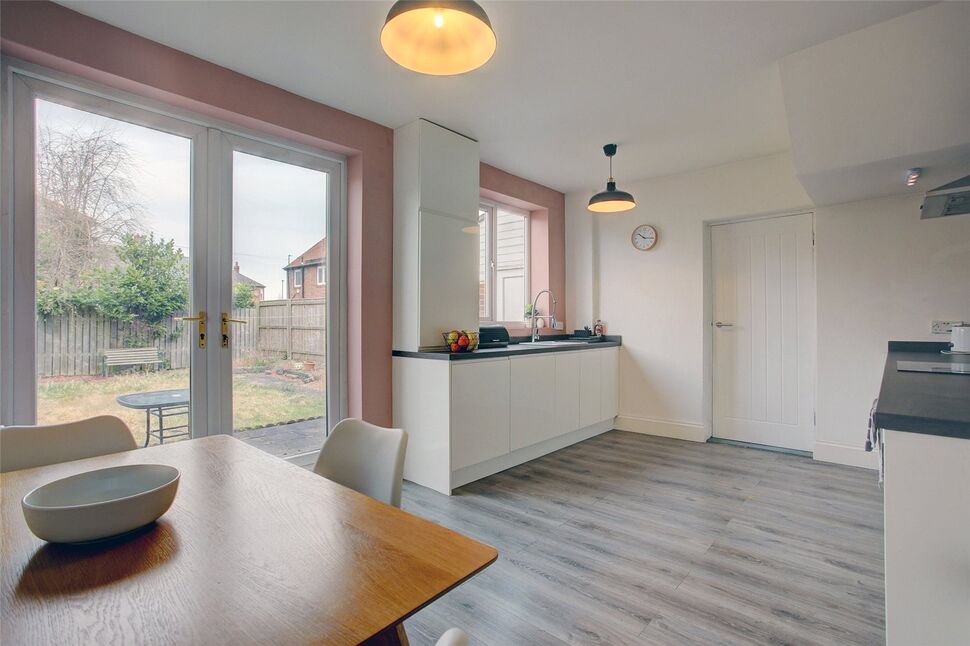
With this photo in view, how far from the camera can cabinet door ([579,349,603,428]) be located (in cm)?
424

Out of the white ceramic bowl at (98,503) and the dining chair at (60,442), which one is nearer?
the white ceramic bowl at (98,503)

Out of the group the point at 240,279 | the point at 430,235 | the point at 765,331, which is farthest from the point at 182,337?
the point at 765,331

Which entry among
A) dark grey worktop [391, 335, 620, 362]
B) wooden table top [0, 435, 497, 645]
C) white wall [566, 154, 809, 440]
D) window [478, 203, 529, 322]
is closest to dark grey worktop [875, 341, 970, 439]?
wooden table top [0, 435, 497, 645]

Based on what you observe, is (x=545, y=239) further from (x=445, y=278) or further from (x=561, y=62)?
(x=561, y=62)

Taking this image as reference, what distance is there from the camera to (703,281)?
4324 millimetres

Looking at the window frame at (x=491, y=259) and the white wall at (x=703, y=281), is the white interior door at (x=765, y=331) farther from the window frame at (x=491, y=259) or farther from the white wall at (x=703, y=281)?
the window frame at (x=491, y=259)

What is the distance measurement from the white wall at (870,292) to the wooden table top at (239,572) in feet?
12.6

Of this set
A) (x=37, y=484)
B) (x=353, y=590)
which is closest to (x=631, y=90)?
(x=353, y=590)

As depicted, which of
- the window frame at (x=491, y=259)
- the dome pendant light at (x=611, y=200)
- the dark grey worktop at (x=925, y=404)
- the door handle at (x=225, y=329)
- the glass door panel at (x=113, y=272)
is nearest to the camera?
the dark grey worktop at (x=925, y=404)

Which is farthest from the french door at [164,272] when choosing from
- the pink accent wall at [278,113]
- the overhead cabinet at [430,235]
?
the overhead cabinet at [430,235]

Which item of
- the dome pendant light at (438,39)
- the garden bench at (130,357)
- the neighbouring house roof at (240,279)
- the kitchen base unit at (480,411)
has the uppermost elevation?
the dome pendant light at (438,39)

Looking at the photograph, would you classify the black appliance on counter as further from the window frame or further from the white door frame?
the white door frame

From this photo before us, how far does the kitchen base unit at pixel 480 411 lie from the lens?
310 centimetres

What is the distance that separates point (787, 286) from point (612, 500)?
2.58m
